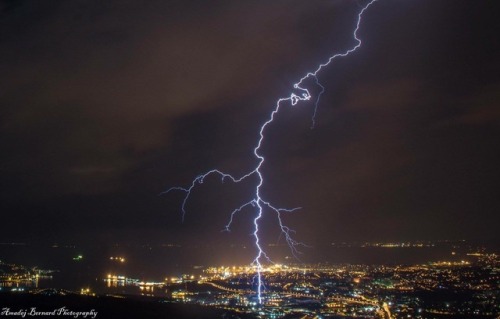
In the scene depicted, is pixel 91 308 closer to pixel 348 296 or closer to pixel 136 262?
pixel 348 296

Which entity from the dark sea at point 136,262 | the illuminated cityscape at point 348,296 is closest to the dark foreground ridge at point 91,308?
the illuminated cityscape at point 348,296

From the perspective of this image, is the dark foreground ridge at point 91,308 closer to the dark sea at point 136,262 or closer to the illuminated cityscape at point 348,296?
the illuminated cityscape at point 348,296

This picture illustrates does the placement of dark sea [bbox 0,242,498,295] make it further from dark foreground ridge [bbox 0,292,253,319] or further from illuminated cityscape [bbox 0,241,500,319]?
dark foreground ridge [bbox 0,292,253,319]

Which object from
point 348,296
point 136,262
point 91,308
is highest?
point 91,308

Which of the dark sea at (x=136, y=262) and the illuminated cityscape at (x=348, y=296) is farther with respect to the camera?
the dark sea at (x=136, y=262)

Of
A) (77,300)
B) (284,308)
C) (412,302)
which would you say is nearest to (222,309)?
(284,308)

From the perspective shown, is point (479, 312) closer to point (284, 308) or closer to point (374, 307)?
point (374, 307)

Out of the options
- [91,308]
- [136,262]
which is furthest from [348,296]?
[136,262]

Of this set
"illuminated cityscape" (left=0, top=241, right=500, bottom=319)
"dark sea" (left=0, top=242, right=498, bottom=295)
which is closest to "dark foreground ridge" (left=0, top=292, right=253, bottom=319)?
"illuminated cityscape" (left=0, top=241, right=500, bottom=319)
